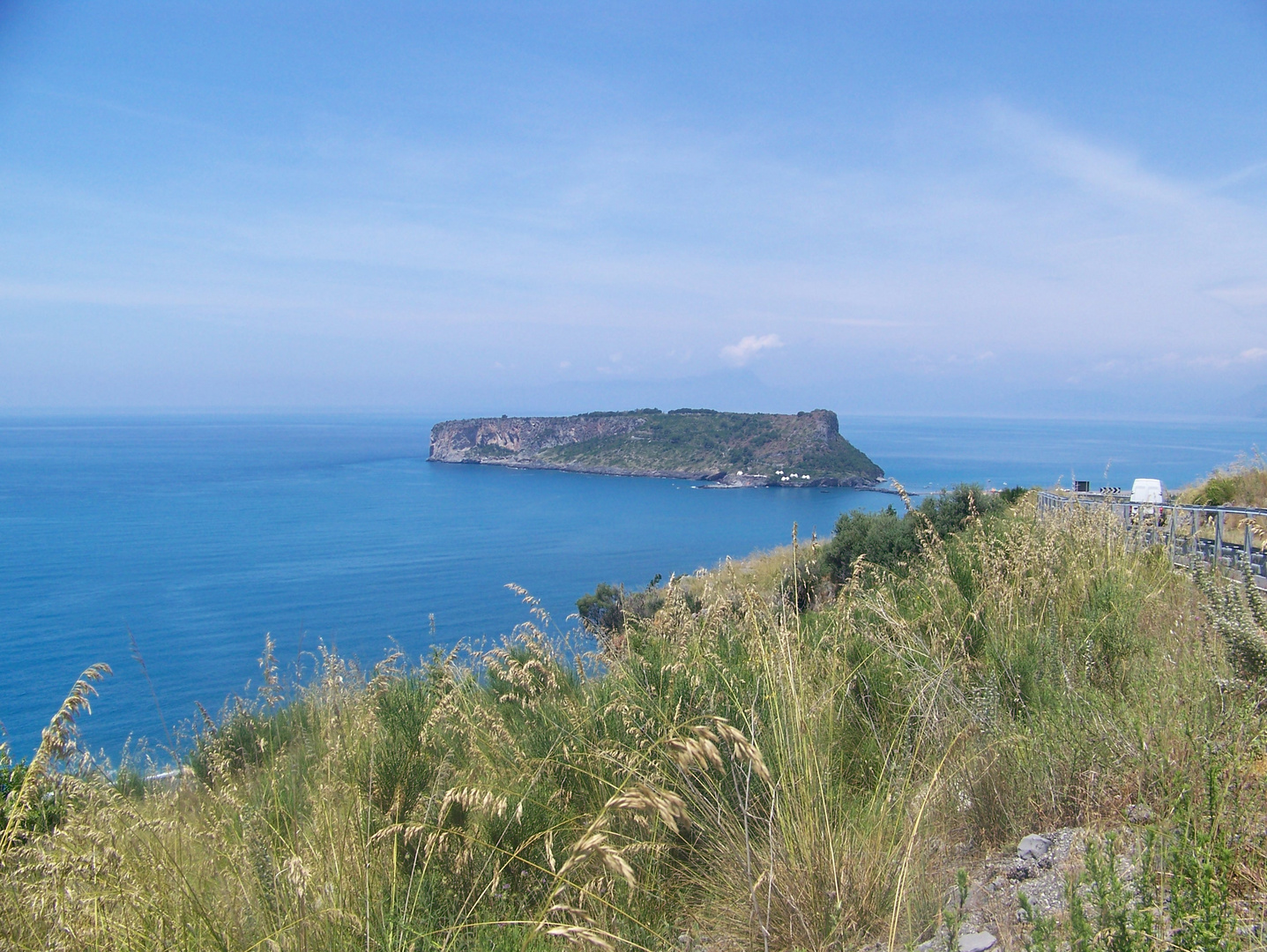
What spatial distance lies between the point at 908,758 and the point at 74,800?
11.4 ft

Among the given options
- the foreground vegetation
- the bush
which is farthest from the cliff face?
the foreground vegetation

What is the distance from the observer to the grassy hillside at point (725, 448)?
401ft

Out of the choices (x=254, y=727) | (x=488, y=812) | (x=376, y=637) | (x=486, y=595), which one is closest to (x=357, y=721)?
(x=488, y=812)

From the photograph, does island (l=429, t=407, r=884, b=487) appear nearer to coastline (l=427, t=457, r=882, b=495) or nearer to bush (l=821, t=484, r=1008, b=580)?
coastline (l=427, t=457, r=882, b=495)

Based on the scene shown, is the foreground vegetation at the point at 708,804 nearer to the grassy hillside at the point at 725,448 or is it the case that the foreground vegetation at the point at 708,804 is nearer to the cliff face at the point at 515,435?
the grassy hillside at the point at 725,448

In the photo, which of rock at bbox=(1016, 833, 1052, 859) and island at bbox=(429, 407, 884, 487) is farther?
island at bbox=(429, 407, 884, 487)

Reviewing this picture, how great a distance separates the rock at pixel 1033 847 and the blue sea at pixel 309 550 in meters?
4.06

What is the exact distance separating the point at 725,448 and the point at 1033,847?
433ft

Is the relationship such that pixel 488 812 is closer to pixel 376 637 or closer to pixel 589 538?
pixel 376 637

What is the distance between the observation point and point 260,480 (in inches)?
4761

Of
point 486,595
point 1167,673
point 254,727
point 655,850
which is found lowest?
point 486,595

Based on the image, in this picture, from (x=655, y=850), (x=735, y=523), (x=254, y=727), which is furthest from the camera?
(x=735, y=523)

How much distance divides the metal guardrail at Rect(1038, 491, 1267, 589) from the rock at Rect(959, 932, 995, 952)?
2.08 m

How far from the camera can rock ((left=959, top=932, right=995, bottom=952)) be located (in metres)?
1.92
